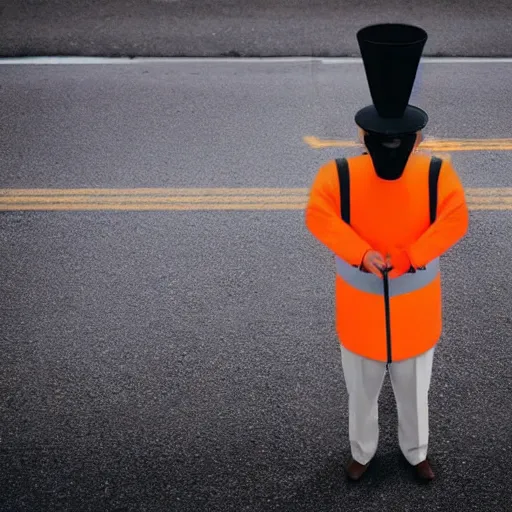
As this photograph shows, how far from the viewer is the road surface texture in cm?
938

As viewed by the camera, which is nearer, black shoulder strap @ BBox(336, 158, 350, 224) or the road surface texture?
black shoulder strap @ BBox(336, 158, 350, 224)

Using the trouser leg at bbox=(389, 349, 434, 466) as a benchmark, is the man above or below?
above

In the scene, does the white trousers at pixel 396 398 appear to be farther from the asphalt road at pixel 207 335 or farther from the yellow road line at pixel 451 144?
the yellow road line at pixel 451 144

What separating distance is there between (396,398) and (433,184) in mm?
1071

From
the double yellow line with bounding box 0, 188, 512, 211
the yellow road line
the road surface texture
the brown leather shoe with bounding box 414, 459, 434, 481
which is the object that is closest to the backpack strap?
the brown leather shoe with bounding box 414, 459, 434, 481

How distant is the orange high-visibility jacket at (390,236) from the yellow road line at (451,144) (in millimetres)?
3840

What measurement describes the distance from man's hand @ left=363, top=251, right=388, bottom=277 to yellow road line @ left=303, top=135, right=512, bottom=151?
4.00 m

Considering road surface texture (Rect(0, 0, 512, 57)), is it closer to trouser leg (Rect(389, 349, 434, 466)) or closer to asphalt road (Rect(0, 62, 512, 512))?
asphalt road (Rect(0, 62, 512, 512))

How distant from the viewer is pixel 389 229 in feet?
10.4

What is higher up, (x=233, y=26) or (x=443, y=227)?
(x=443, y=227)

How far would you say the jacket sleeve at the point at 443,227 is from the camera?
3078 mm

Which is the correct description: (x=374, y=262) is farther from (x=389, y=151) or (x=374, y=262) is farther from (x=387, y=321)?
(x=389, y=151)

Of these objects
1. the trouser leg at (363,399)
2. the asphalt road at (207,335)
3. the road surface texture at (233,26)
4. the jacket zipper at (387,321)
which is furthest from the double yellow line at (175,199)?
the road surface texture at (233,26)

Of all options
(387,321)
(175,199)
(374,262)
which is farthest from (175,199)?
(374,262)
